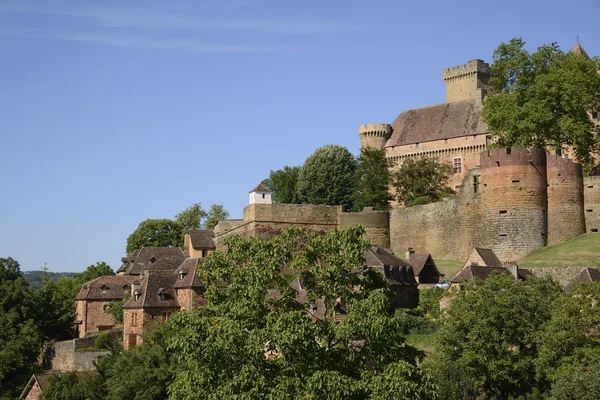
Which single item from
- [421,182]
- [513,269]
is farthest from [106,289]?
[513,269]

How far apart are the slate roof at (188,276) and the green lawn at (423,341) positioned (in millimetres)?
14913

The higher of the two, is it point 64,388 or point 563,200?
point 563,200

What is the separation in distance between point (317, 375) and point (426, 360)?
681 inches

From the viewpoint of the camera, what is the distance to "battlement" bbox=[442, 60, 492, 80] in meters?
88.6

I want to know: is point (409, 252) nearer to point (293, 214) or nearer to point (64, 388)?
point (293, 214)

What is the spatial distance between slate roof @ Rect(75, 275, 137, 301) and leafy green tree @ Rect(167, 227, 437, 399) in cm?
3855

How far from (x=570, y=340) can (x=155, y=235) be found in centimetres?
6189

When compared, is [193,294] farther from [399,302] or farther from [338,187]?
[338,187]

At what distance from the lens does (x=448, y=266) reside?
59.1m

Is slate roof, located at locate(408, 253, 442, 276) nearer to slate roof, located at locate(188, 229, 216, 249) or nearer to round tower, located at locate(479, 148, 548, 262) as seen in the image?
round tower, located at locate(479, 148, 548, 262)

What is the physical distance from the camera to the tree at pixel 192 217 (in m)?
99.6

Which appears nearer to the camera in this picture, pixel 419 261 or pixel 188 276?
pixel 419 261

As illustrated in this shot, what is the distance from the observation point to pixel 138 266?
2953 inches

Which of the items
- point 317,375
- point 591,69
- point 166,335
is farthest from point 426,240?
point 317,375
